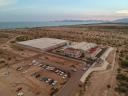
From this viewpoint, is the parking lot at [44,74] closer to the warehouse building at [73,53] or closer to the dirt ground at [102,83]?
the dirt ground at [102,83]

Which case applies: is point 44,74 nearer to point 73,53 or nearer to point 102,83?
point 102,83

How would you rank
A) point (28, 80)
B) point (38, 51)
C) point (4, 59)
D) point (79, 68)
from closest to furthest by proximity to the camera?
point (28, 80)
point (79, 68)
point (4, 59)
point (38, 51)

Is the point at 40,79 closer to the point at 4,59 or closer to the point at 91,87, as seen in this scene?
the point at 91,87

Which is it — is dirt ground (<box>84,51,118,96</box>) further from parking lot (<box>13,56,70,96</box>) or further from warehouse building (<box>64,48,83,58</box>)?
warehouse building (<box>64,48,83,58</box>)

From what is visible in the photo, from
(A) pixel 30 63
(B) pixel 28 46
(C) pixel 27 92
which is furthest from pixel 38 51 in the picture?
(C) pixel 27 92

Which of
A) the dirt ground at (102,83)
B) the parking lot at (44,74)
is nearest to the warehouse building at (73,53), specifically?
the parking lot at (44,74)

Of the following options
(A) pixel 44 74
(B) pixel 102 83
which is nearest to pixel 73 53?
(A) pixel 44 74

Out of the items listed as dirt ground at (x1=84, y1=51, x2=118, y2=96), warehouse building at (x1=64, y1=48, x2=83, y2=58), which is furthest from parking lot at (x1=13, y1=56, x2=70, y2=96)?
warehouse building at (x1=64, y1=48, x2=83, y2=58)

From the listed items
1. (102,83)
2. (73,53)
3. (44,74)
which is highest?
(73,53)

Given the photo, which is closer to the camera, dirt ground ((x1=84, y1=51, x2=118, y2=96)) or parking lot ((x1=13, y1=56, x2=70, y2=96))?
dirt ground ((x1=84, y1=51, x2=118, y2=96))

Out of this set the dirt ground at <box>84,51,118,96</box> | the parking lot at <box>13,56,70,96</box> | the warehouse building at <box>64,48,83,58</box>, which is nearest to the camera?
the dirt ground at <box>84,51,118,96</box>

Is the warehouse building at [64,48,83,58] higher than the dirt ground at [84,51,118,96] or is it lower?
higher
